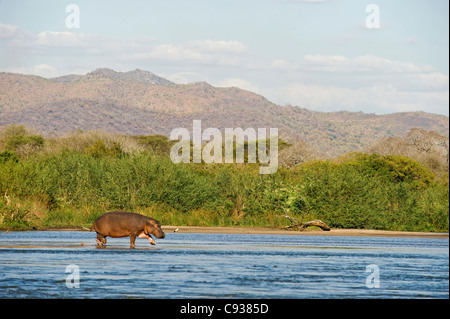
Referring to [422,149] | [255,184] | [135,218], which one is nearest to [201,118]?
[422,149]

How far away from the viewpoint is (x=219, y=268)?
22.9 meters

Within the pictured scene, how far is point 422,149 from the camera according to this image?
96625 millimetres

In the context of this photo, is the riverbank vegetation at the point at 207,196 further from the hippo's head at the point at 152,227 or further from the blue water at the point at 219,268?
the hippo's head at the point at 152,227

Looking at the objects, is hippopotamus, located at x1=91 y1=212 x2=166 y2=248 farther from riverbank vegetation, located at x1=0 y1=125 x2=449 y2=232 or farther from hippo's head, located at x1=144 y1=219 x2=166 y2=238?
riverbank vegetation, located at x1=0 y1=125 x2=449 y2=232

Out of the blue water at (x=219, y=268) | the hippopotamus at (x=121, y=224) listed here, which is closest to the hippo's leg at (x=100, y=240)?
the hippopotamus at (x=121, y=224)

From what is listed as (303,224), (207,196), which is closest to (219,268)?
(303,224)

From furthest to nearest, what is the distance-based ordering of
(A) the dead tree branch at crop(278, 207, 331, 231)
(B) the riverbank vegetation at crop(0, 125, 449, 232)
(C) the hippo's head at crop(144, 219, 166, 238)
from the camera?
(B) the riverbank vegetation at crop(0, 125, 449, 232) → (A) the dead tree branch at crop(278, 207, 331, 231) → (C) the hippo's head at crop(144, 219, 166, 238)

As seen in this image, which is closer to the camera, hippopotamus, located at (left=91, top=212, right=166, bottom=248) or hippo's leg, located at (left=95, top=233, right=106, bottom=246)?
hippopotamus, located at (left=91, top=212, right=166, bottom=248)

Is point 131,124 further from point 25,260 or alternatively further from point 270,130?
point 25,260

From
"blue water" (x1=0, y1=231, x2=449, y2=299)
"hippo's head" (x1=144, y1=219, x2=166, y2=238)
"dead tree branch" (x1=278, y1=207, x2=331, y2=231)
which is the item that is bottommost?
"dead tree branch" (x1=278, y1=207, x2=331, y2=231)

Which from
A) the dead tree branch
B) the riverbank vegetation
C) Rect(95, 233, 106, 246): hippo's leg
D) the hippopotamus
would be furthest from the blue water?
the riverbank vegetation

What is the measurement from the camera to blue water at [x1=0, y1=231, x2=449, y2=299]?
18484mm

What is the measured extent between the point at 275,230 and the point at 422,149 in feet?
198

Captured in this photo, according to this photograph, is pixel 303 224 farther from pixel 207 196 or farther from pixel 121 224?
pixel 121 224
